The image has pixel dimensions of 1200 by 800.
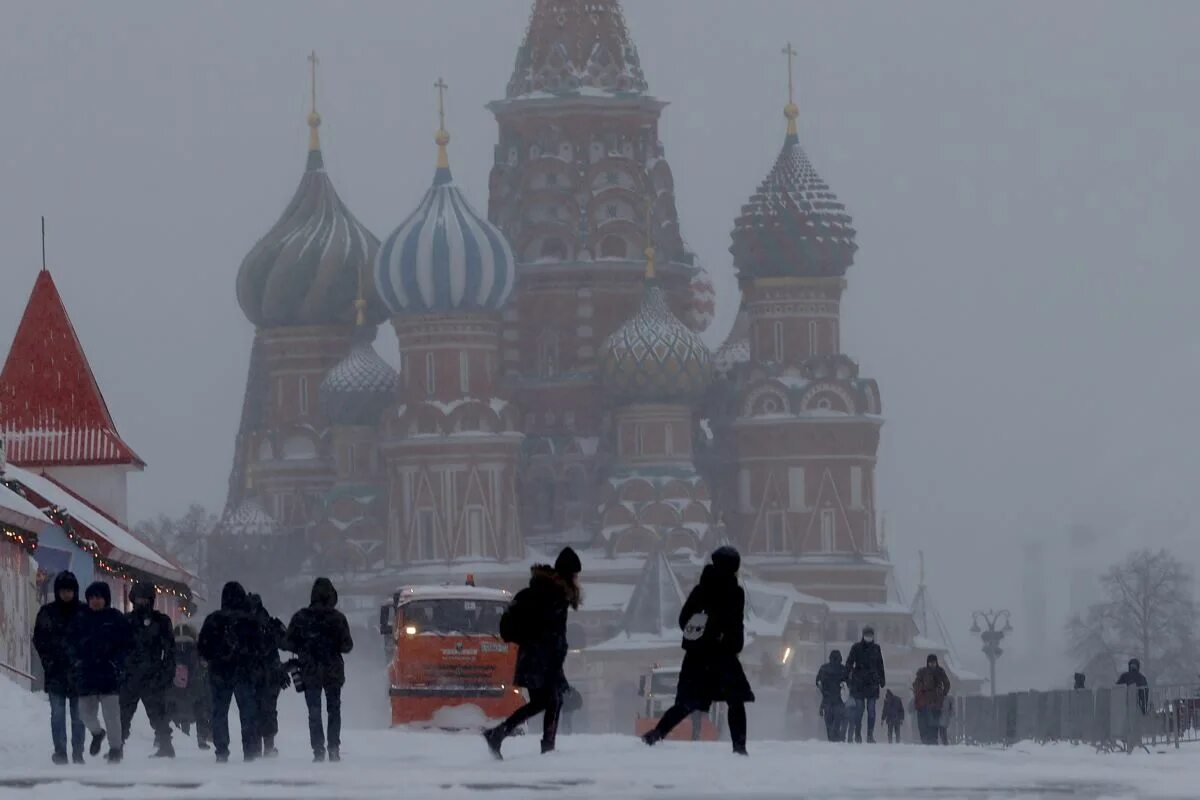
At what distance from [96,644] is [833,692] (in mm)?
15106

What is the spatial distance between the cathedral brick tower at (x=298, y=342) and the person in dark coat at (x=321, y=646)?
88022 millimetres

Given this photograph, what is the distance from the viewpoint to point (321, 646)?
24.0m

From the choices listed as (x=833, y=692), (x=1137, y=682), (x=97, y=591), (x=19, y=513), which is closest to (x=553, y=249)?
(x=833, y=692)

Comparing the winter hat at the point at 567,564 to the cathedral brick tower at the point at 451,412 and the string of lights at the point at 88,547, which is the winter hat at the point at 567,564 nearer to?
the string of lights at the point at 88,547

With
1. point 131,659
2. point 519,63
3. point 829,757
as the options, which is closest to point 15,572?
point 131,659

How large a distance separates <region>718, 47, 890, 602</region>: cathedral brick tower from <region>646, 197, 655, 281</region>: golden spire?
268 cm


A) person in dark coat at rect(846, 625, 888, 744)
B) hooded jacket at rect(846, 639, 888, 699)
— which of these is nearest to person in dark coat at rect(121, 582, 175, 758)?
person in dark coat at rect(846, 625, 888, 744)

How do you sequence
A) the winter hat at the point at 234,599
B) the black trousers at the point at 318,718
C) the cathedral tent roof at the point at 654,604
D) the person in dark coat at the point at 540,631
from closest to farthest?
the person in dark coat at the point at 540,631 < the black trousers at the point at 318,718 < the winter hat at the point at 234,599 < the cathedral tent roof at the point at 654,604

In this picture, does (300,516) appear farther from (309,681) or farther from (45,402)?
(309,681)

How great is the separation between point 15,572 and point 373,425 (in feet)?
254

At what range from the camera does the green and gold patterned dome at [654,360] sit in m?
106

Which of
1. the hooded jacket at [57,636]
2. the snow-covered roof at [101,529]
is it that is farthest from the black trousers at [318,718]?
the snow-covered roof at [101,529]

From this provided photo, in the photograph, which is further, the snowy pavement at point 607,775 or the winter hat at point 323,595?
the winter hat at point 323,595

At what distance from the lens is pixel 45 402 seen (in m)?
51.9
